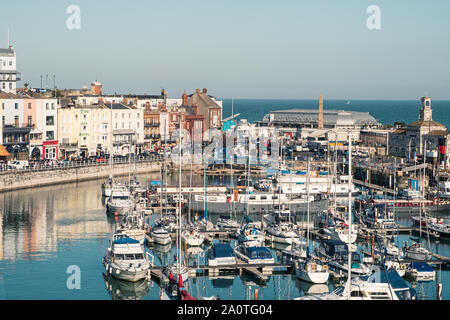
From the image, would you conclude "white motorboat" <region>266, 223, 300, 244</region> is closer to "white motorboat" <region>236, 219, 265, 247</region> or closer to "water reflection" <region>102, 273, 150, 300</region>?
"white motorboat" <region>236, 219, 265, 247</region>

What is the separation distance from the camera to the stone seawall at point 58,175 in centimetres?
5697

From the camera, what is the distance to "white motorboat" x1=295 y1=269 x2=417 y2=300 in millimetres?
22938

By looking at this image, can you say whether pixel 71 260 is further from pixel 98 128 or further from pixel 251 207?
pixel 98 128

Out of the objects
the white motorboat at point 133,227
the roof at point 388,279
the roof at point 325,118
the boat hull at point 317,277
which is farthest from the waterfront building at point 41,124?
the roof at point 325,118

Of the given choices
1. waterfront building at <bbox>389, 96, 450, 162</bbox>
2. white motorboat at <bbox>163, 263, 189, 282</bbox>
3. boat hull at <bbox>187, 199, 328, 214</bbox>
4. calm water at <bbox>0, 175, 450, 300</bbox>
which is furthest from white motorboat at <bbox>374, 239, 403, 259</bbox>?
waterfront building at <bbox>389, 96, 450, 162</bbox>

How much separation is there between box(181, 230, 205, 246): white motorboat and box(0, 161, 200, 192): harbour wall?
76.6 feet

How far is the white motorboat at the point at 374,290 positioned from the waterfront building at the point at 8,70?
202 ft

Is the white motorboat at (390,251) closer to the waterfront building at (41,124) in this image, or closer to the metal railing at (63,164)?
the metal railing at (63,164)

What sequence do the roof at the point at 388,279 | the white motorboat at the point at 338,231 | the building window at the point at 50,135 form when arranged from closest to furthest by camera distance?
1. the roof at the point at 388,279
2. the white motorboat at the point at 338,231
3. the building window at the point at 50,135

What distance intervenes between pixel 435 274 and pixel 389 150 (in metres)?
51.8

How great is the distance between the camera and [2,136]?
63500 millimetres

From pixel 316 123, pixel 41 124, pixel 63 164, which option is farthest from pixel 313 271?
pixel 316 123
